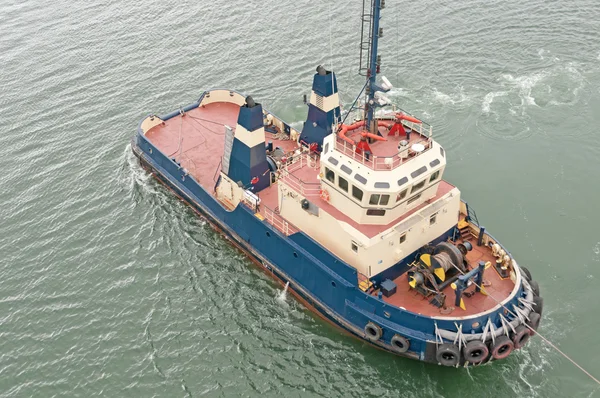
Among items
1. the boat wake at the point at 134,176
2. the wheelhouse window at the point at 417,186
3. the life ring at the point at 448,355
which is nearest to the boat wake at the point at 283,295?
the wheelhouse window at the point at 417,186

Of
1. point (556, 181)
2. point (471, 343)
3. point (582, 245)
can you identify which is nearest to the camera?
point (471, 343)

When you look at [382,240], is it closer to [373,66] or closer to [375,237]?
[375,237]

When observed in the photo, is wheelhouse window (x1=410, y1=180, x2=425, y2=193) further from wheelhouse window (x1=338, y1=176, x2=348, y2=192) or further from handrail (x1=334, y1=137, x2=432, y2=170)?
wheelhouse window (x1=338, y1=176, x2=348, y2=192)

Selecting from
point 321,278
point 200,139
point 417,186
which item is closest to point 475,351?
point 417,186

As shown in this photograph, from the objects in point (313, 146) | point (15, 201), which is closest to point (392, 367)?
point (313, 146)

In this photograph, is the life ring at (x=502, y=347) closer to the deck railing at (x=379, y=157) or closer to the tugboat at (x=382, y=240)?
the tugboat at (x=382, y=240)

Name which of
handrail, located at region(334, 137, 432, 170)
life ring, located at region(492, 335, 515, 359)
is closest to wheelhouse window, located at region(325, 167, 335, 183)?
handrail, located at region(334, 137, 432, 170)

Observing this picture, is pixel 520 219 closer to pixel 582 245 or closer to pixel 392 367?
pixel 582 245
